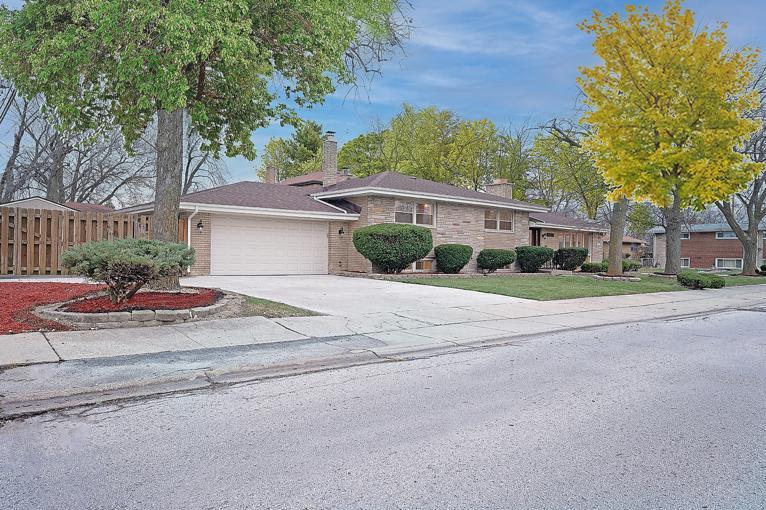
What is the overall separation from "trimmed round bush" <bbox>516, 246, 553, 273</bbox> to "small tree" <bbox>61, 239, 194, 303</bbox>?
21446 mm

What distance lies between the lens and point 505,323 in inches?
411

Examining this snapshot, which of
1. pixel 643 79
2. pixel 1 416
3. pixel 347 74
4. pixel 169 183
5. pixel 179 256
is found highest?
pixel 643 79

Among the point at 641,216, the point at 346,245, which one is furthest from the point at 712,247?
the point at 346,245

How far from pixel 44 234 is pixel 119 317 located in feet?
33.1

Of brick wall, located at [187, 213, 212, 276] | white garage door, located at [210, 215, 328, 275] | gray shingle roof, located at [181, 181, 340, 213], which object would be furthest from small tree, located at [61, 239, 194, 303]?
white garage door, located at [210, 215, 328, 275]

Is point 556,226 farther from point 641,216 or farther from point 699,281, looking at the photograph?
point 641,216

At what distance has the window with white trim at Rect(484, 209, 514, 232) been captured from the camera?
27766mm

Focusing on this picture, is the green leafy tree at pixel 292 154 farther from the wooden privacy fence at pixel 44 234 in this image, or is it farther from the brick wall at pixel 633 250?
the wooden privacy fence at pixel 44 234

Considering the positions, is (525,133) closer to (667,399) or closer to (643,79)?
(643,79)

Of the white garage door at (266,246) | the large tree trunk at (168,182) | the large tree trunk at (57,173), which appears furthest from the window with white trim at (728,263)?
the large tree trunk at (57,173)

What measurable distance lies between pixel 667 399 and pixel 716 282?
18.8 metres

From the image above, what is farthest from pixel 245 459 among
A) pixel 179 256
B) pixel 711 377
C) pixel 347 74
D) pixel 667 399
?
pixel 347 74

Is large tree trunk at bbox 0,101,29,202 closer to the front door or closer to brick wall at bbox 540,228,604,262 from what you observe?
the front door

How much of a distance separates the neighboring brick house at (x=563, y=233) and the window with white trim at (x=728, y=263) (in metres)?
17.4
